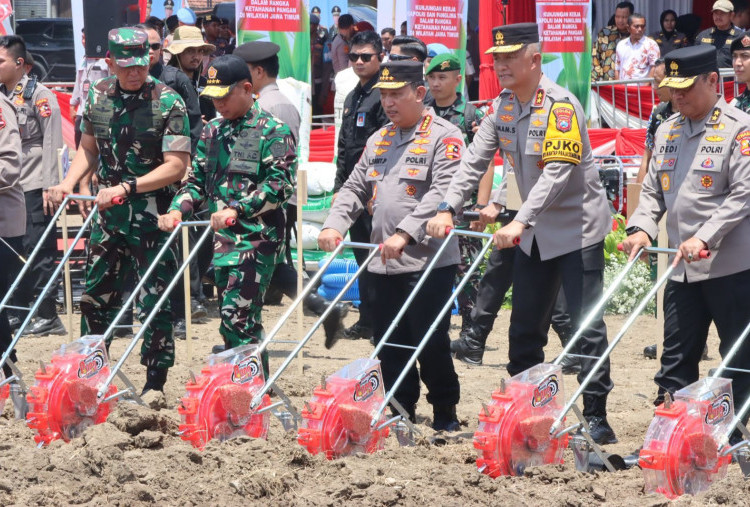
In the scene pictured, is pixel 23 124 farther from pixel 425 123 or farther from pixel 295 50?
pixel 425 123

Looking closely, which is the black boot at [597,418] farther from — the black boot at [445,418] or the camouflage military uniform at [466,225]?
the camouflage military uniform at [466,225]

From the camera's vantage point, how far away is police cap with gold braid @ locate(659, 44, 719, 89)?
5.96 m

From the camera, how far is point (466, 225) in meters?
9.45

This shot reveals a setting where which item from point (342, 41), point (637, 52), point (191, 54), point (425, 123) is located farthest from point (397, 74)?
point (342, 41)

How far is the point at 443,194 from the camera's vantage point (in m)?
6.64

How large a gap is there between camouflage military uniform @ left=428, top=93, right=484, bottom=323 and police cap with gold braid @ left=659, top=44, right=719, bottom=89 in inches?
113

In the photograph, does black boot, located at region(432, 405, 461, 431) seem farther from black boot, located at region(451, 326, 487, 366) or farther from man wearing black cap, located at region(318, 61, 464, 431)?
black boot, located at region(451, 326, 487, 366)

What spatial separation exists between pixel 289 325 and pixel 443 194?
432cm

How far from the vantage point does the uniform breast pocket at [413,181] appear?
676 centimetres

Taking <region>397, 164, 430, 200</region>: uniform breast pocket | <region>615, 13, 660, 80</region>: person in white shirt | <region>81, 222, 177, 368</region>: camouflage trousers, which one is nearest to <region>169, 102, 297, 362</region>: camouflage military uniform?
<region>81, 222, 177, 368</region>: camouflage trousers

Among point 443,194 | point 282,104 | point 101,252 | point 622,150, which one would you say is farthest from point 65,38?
point 443,194

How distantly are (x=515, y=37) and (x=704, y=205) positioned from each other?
51.2 inches

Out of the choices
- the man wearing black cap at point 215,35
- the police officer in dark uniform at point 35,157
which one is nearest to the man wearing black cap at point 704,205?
the police officer in dark uniform at point 35,157

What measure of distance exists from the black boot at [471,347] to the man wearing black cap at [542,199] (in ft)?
7.66
